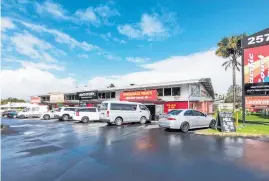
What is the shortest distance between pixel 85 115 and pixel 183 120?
14067 millimetres

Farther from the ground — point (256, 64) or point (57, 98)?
point (256, 64)

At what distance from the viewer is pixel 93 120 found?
95.4 ft

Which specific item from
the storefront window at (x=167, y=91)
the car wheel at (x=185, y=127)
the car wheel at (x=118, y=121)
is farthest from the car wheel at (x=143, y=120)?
the storefront window at (x=167, y=91)

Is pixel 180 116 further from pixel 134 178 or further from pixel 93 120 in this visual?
pixel 93 120

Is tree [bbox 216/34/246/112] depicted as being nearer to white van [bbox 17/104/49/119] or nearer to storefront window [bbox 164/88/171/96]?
storefront window [bbox 164/88/171/96]

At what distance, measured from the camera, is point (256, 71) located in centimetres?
2017

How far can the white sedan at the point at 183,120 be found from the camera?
17094mm

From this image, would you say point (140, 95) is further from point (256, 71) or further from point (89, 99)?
point (256, 71)

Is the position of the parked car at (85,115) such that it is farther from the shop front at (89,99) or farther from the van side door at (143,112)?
the shop front at (89,99)

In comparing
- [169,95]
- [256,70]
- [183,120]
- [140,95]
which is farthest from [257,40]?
[140,95]

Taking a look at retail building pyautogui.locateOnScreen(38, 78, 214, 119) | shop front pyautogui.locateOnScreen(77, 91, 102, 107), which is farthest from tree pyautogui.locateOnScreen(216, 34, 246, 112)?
shop front pyautogui.locateOnScreen(77, 91, 102, 107)

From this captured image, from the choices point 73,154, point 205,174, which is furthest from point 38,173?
point 205,174

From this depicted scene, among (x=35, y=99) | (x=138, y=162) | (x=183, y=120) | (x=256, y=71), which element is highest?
(x=256, y=71)

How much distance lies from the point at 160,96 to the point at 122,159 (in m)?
25.3
